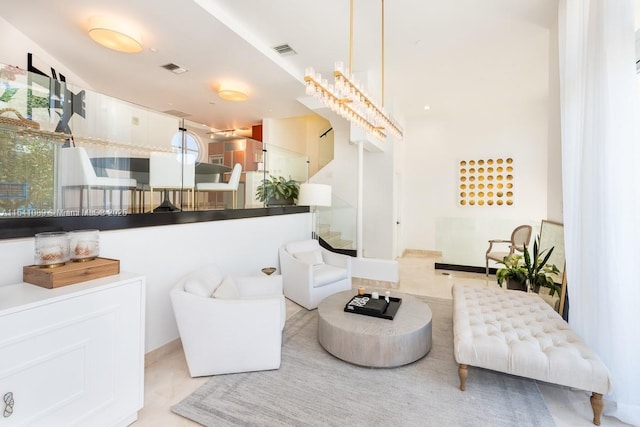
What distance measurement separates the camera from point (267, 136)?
7.98m

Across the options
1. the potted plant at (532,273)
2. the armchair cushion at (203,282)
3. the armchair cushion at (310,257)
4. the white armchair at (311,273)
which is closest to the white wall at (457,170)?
the potted plant at (532,273)

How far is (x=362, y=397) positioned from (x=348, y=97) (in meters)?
2.69

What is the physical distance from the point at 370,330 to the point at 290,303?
1.76 meters

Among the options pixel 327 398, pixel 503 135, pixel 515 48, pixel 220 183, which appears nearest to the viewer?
pixel 327 398

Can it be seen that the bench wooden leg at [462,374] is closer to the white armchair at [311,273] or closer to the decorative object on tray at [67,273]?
the white armchair at [311,273]

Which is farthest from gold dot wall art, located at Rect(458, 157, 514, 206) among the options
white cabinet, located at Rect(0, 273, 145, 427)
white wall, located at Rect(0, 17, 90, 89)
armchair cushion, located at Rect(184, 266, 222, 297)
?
white wall, located at Rect(0, 17, 90, 89)

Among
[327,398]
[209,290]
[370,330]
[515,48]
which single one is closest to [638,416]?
[370,330]

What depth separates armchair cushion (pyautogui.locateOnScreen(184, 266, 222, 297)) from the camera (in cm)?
238

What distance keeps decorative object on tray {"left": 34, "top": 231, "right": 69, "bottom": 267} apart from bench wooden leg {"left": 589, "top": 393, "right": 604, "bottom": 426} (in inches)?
139

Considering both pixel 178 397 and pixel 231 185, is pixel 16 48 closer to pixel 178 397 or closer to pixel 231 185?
pixel 231 185

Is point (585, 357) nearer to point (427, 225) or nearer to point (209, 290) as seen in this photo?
point (209, 290)

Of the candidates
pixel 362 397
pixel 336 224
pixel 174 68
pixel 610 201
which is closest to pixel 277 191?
pixel 336 224

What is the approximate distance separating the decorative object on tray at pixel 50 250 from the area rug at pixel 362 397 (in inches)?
49.4

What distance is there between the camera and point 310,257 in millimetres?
4293
